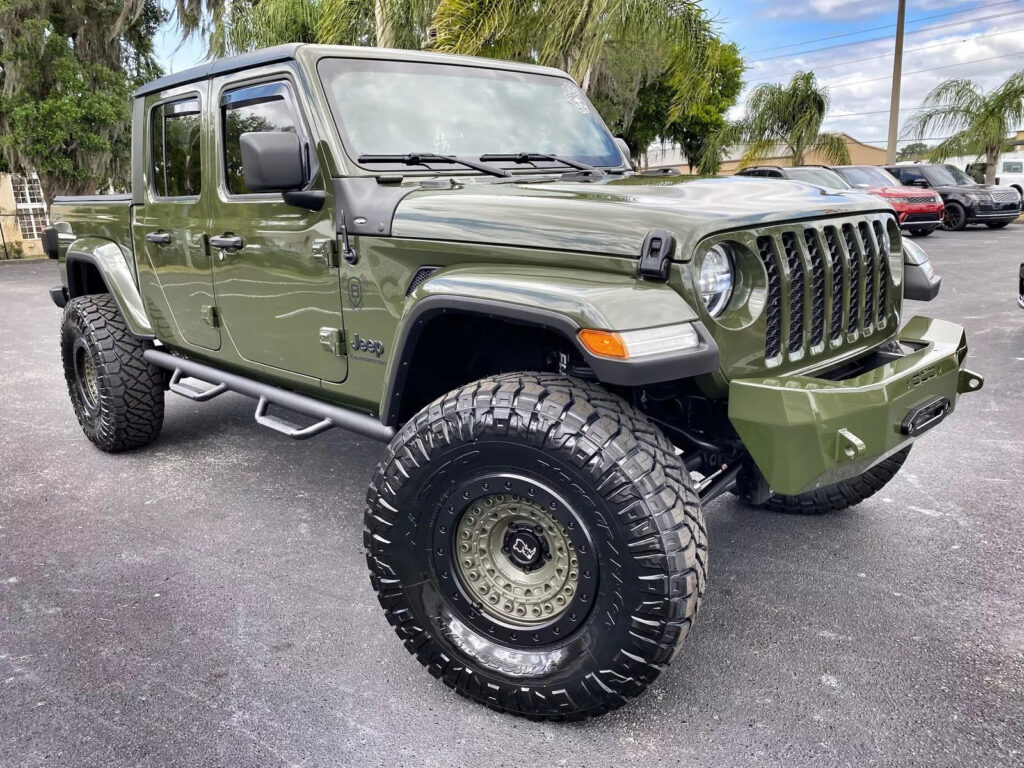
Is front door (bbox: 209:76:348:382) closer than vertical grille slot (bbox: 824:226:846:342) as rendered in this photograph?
No

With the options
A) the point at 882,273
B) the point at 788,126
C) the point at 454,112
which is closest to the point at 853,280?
the point at 882,273

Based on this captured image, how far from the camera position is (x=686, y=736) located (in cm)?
232

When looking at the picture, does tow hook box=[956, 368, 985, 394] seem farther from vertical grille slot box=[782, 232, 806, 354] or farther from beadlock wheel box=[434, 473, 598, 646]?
beadlock wheel box=[434, 473, 598, 646]

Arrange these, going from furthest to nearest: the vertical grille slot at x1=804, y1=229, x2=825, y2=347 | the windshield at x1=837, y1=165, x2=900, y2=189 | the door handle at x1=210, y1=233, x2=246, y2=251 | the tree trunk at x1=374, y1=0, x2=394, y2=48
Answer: the windshield at x1=837, y1=165, x2=900, y2=189
the tree trunk at x1=374, y1=0, x2=394, y2=48
the door handle at x1=210, y1=233, x2=246, y2=251
the vertical grille slot at x1=804, y1=229, x2=825, y2=347

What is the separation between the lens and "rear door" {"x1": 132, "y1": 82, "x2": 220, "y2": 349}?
3.75 metres

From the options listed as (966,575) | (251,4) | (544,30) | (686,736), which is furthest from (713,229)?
(251,4)

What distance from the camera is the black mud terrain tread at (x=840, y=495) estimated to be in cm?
351

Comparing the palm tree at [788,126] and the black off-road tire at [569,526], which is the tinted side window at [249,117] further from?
the palm tree at [788,126]

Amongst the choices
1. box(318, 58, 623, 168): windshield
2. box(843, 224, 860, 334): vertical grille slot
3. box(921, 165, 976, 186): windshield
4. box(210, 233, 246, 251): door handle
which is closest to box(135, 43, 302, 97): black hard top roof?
box(318, 58, 623, 168): windshield

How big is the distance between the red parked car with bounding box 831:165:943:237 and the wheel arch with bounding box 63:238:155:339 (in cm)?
1497

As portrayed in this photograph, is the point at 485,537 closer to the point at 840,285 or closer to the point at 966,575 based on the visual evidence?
the point at 840,285

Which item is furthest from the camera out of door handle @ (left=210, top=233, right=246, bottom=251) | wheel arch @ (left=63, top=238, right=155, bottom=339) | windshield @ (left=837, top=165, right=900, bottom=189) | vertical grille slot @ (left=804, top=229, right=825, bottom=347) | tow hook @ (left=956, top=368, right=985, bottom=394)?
windshield @ (left=837, top=165, right=900, bottom=189)

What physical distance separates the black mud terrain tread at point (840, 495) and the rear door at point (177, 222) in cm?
277

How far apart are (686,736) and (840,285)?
1.54 meters
